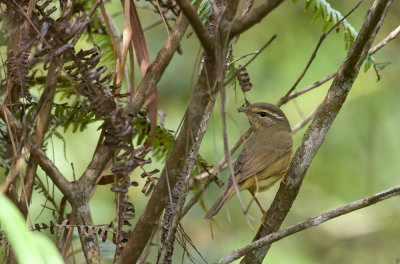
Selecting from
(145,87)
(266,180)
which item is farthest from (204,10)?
(266,180)

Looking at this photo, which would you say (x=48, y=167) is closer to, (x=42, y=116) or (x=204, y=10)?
(x=42, y=116)

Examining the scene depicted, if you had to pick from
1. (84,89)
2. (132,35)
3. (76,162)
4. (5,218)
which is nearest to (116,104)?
(84,89)

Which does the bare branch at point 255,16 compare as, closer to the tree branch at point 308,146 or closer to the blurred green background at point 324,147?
the tree branch at point 308,146

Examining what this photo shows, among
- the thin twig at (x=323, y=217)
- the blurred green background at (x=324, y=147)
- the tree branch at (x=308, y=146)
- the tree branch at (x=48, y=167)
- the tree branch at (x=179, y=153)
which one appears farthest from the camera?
the blurred green background at (x=324, y=147)

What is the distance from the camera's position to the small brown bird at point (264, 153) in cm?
410

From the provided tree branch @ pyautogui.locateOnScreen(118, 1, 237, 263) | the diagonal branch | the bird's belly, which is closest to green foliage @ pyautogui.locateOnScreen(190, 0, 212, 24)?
the diagonal branch

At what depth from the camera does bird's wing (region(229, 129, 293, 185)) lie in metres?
4.09

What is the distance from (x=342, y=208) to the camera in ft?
7.80

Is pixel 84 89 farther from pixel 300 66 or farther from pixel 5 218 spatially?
pixel 300 66

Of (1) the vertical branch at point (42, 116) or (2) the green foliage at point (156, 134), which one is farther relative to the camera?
(2) the green foliage at point (156, 134)

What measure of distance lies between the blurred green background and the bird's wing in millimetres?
941

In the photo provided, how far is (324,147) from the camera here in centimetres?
651

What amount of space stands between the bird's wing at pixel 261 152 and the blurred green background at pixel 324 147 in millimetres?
941

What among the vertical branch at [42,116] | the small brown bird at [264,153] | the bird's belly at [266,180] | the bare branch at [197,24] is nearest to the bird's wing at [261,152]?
the small brown bird at [264,153]
